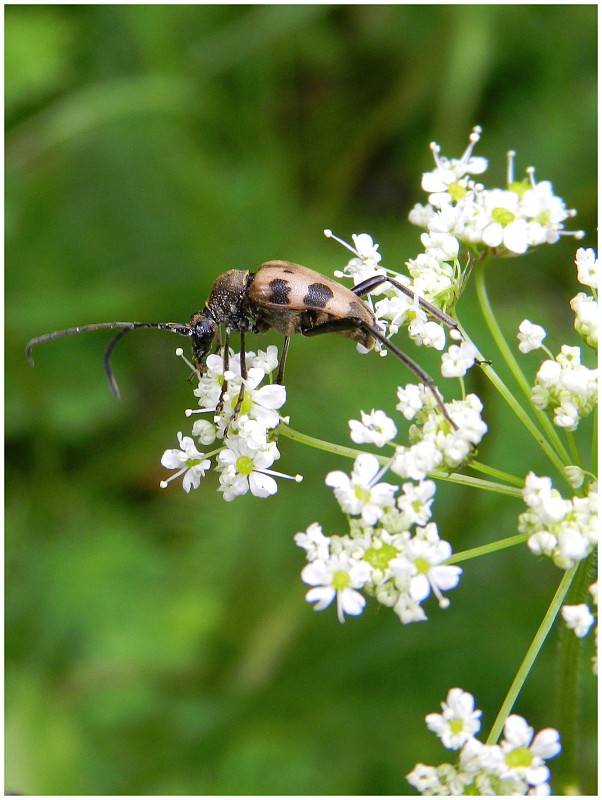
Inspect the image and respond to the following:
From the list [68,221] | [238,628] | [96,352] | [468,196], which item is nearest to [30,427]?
[96,352]

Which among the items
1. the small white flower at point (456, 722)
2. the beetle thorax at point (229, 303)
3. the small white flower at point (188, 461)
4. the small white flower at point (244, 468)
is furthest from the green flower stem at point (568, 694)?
the beetle thorax at point (229, 303)

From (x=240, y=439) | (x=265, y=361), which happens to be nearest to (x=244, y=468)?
(x=240, y=439)

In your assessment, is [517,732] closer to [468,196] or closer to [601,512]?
[601,512]

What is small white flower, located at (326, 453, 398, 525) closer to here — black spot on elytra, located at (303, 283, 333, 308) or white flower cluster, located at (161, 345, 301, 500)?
white flower cluster, located at (161, 345, 301, 500)

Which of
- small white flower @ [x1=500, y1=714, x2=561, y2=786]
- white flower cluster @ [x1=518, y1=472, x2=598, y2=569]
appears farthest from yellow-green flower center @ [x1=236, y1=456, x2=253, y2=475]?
small white flower @ [x1=500, y1=714, x2=561, y2=786]

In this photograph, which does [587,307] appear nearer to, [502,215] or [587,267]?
[587,267]
